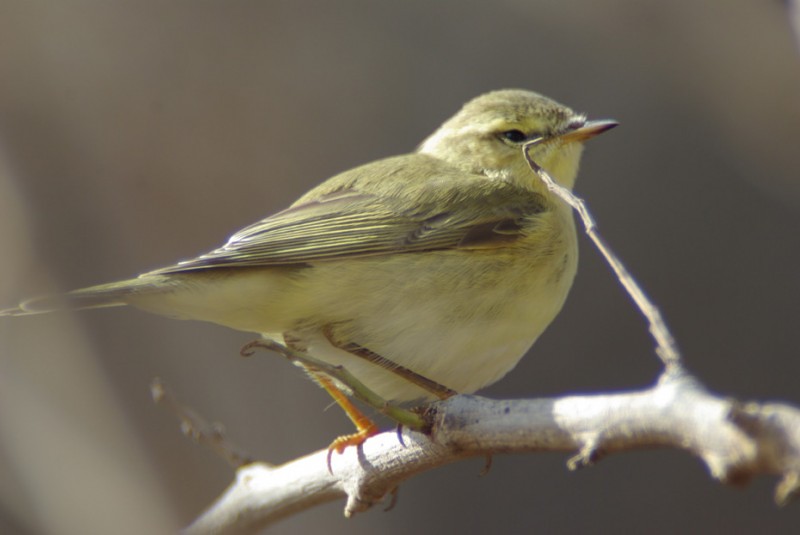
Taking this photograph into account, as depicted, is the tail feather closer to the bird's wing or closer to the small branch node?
the bird's wing

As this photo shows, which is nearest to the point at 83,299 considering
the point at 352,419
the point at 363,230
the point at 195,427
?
the point at 195,427

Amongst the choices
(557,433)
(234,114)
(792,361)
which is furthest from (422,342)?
(234,114)

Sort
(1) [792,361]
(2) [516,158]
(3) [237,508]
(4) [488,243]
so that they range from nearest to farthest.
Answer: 1. (3) [237,508]
2. (4) [488,243]
3. (2) [516,158]
4. (1) [792,361]

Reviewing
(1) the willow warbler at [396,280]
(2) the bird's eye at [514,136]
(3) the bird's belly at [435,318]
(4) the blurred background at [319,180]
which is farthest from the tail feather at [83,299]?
(2) the bird's eye at [514,136]

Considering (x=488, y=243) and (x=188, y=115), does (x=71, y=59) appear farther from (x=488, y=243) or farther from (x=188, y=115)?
(x=488, y=243)

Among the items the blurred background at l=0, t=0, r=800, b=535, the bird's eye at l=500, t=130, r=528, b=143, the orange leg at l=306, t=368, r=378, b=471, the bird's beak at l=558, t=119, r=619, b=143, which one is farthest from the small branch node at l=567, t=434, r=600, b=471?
the blurred background at l=0, t=0, r=800, b=535

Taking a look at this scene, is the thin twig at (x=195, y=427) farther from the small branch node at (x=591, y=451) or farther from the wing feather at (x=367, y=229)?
the small branch node at (x=591, y=451)
